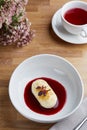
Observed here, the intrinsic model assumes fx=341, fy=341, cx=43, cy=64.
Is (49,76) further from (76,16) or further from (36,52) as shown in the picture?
(76,16)

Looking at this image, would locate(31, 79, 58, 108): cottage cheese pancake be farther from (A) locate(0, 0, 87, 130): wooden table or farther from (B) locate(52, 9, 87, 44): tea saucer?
(B) locate(52, 9, 87, 44): tea saucer

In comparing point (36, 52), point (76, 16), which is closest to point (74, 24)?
point (76, 16)

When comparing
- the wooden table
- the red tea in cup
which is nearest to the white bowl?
the wooden table

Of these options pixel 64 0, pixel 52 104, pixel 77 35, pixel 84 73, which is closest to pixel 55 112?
pixel 52 104

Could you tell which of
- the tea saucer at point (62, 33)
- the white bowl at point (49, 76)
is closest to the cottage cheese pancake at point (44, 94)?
the white bowl at point (49, 76)

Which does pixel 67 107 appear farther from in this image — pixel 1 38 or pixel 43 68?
pixel 1 38

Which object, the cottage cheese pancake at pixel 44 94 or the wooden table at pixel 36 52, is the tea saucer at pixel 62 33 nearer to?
the wooden table at pixel 36 52
